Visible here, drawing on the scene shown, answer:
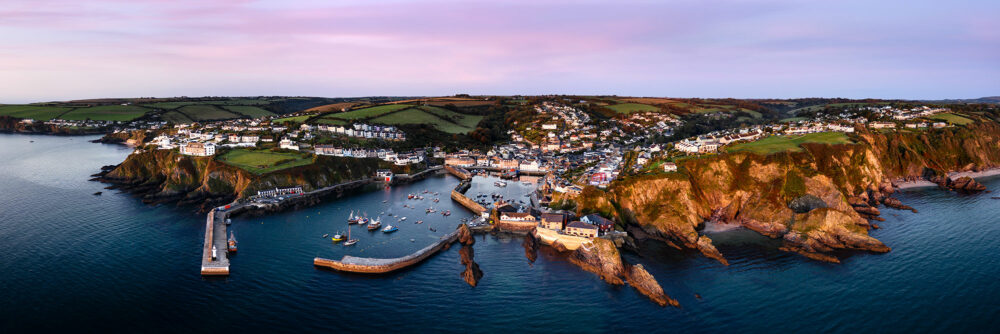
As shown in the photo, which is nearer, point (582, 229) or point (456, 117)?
point (582, 229)

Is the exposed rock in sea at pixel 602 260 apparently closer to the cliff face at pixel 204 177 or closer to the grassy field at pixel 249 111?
the cliff face at pixel 204 177

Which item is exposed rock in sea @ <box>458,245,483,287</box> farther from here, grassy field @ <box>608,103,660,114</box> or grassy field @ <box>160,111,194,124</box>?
grassy field @ <box>160,111,194,124</box>

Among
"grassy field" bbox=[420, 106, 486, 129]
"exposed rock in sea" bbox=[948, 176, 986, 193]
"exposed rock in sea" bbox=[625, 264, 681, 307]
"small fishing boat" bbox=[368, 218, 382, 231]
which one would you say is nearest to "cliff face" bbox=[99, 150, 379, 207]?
"small fishing boat" bbox=[368, 218, 382, 231]

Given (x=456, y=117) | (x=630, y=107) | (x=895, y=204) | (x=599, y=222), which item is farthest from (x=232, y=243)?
(x=630, y=107)

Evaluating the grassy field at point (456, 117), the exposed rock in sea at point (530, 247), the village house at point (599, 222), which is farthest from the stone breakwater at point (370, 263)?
the grassy field at point (456, 117)

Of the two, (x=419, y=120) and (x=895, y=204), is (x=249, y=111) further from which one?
(x=895, y=204)

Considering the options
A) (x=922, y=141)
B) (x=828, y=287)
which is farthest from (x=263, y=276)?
(x=922, y=141)

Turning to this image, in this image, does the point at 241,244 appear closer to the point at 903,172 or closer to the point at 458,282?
the point at 458,282
